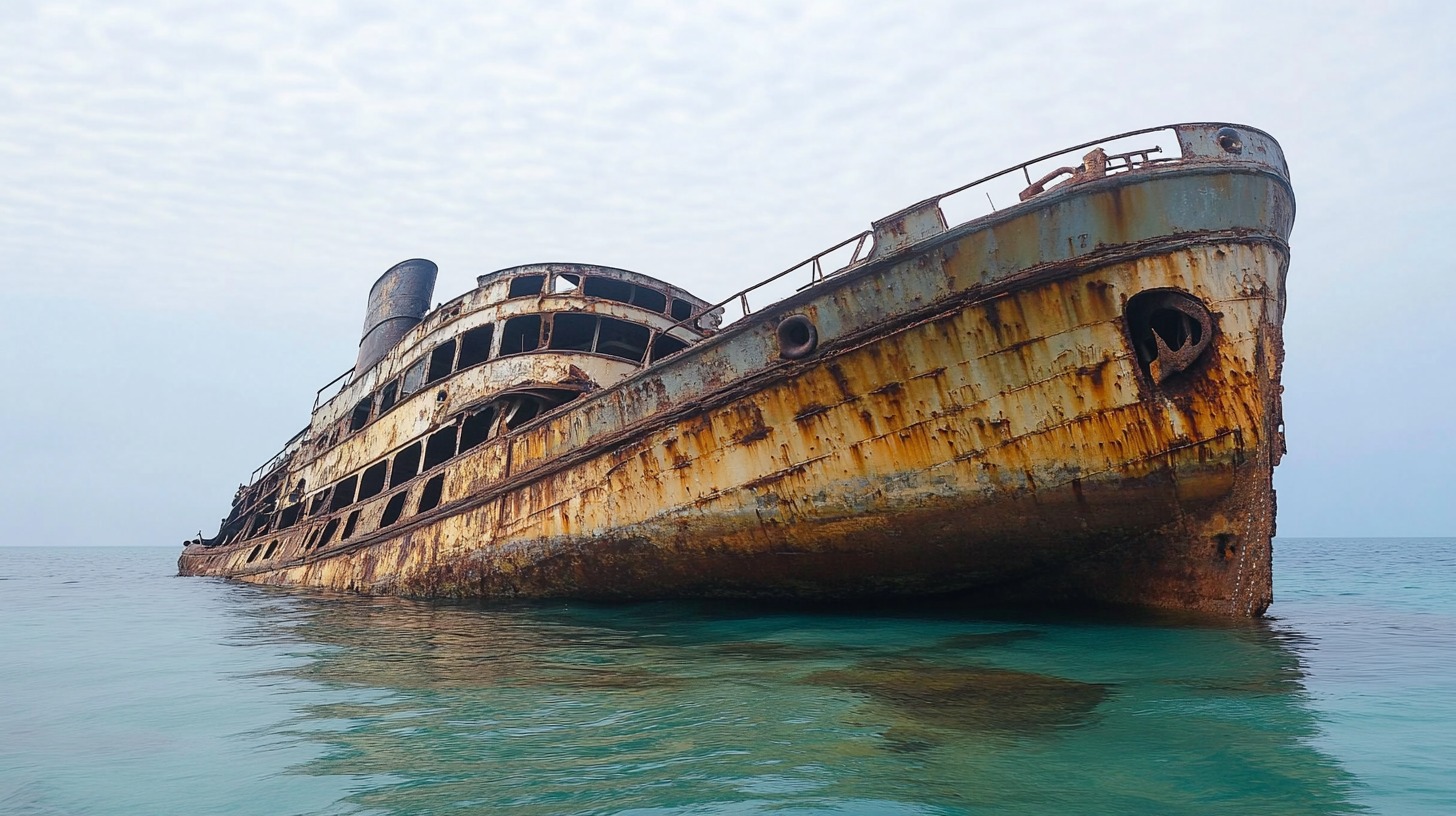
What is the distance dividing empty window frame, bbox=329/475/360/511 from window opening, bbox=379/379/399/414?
1426 millimetres

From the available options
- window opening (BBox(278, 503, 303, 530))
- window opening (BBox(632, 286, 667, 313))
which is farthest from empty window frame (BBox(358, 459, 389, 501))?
window opening (BBox(632, 286, 667, 313))

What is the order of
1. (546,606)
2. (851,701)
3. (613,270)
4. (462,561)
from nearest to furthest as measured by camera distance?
(851,701) → (546,606) → (462,561) → (613,270)

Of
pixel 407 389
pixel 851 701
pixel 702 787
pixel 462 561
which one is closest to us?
pixel 702 787

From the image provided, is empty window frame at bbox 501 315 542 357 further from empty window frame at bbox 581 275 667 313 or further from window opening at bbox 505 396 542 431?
window opening at bbox 505 396 542 431

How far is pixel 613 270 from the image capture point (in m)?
12.0

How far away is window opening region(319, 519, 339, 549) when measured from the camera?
14.8m

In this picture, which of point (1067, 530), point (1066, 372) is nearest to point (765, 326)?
point (1066, 372)

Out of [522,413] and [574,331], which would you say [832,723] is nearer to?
[522,413]

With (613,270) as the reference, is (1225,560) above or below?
below

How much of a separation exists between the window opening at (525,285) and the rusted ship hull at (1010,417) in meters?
4.24

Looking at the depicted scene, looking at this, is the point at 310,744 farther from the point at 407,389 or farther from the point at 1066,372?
the point at 407,389

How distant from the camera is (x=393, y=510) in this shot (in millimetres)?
12898

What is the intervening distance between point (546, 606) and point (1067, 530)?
19.6 ft

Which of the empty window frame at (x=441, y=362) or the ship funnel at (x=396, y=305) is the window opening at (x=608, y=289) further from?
the ship funnel at (x=396, y=305)
